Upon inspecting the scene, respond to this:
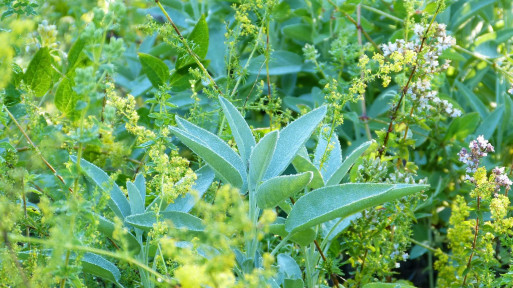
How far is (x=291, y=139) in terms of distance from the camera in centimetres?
124

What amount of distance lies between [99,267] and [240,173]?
0.32 meters

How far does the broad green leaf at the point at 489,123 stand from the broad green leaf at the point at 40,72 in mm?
1358

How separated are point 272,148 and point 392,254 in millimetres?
532

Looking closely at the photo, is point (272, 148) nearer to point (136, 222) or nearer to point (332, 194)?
point (332, 194)

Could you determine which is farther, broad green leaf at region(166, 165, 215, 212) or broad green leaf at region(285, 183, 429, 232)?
broad green leaf at region(166, 165, 215, 212)

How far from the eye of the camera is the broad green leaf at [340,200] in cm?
109

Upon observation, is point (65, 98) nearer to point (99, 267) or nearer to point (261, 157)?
point (99, 267)

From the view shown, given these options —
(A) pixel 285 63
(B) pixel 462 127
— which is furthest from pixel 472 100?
(A) pixel 285 63

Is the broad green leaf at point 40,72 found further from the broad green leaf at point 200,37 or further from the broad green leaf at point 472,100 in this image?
the broad green leaf at point 472,100

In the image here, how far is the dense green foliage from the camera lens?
0.92 metres

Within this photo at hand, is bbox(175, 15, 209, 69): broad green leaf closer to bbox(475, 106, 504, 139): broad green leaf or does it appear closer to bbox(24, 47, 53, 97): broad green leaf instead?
bbox(24, 47, 53, 97): broad green leaf

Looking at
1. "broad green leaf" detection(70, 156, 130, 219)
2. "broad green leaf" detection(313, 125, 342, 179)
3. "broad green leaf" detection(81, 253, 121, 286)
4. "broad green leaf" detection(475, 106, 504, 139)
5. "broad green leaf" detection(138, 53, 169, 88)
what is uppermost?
"broad green leaf" detection(138, 53, 169, 88)

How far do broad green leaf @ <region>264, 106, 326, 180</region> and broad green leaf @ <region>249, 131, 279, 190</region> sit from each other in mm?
31

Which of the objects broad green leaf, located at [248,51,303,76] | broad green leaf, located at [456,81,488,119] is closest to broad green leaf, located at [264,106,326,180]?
broad green leaf, located at [248,51,303,76]
